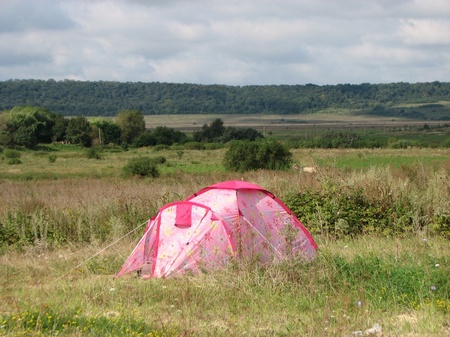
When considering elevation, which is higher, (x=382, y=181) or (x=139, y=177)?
(x=382, y=181)

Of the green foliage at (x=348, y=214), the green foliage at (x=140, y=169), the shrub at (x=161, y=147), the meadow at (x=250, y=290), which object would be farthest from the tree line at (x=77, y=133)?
the meadow at (x=250, y=290)

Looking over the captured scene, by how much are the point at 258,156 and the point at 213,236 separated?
96.4 feet

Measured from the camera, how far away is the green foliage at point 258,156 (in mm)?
39344

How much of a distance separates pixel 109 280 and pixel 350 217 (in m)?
5.76

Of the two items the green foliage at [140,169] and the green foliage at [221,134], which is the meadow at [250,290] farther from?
the green foliage at [221,134]

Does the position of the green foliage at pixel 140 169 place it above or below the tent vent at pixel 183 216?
below

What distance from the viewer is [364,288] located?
27.2 feet

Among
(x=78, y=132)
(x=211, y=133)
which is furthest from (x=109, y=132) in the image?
(x=211, y=133)

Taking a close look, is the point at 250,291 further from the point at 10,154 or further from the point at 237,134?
the point at 237,134

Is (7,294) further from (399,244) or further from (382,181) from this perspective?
(382,181)

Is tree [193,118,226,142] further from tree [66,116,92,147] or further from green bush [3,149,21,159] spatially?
green bush [3,149,21,159]

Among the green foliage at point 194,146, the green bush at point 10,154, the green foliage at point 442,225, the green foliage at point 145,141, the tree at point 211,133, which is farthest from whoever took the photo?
the tree at point 211,133

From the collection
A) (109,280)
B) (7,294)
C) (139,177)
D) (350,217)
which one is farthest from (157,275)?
(139,177)

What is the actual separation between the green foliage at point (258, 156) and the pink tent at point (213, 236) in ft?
A: 90.3
